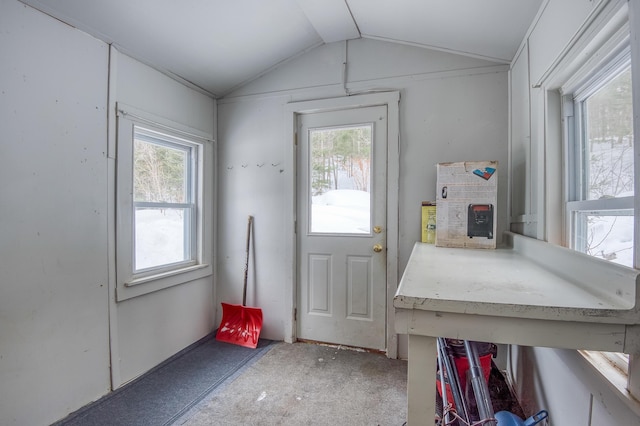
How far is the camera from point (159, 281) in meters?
2.27

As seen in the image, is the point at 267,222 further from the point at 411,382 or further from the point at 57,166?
the point at 411,382

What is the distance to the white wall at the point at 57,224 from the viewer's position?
4.83ft

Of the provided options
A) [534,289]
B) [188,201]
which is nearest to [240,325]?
[188,201]

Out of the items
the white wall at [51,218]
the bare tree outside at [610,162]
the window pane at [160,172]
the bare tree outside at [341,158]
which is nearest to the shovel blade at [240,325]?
the white wall at [51,218]

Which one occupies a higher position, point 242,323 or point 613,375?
point 613,375

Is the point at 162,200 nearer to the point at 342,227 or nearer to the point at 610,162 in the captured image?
the point at 342,227

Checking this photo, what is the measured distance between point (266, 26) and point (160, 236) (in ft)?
5.92

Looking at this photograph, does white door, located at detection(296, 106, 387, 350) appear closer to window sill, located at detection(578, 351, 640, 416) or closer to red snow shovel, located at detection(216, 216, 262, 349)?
red snow shovel, located at detection(216, 216, 262, 349)

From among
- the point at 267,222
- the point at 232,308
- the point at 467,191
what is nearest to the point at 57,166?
the point at 267,222

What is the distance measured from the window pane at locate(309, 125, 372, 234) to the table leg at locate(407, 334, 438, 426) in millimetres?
1720

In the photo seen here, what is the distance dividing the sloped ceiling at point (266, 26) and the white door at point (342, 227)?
599 millimetres

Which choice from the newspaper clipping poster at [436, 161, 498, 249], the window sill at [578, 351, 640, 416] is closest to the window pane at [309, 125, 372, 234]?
the newspaper clipping poster at [436, 161, 498, 249]

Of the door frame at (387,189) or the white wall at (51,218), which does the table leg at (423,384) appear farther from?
the white wall at (51,218)

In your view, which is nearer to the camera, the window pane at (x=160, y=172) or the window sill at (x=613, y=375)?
the window sill at (x=613, y=375)
